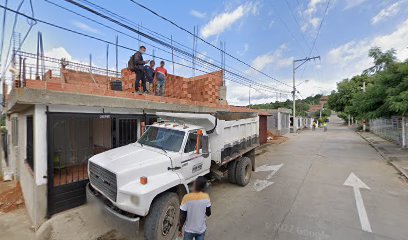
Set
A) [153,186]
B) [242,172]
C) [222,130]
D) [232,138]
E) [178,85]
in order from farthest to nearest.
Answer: [178,85] → [242,172] → [232,138] → [222,130] → [153,186]

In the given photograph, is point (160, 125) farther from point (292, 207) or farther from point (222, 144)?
point (292, 207)

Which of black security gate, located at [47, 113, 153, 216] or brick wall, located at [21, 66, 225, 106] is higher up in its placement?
brick wall, located at [21, 66, 225, 106]

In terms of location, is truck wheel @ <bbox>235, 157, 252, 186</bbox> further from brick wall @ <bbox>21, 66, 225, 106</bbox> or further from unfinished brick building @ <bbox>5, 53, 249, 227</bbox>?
brick wall @ <bbox>21, 66, 225, 106</bbox>

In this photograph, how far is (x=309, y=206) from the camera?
572 centimetres

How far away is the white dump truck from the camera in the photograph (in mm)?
3750

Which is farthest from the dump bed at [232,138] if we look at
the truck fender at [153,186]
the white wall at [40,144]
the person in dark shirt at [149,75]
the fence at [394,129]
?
the fence at [394,129]

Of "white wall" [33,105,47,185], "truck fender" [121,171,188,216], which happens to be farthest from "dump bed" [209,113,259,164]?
"white wall" [33,105,47,185]

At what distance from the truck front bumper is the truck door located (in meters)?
1.41

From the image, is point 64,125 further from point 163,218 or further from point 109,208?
point 163,218

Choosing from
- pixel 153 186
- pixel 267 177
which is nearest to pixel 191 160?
pixel 153 186

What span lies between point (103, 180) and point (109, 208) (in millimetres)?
546

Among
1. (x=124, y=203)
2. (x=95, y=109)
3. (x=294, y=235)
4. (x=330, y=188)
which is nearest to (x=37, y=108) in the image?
(x=95, y=109)

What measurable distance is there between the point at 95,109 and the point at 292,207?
6.02 metres

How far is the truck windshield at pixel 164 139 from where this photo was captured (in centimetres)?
498
